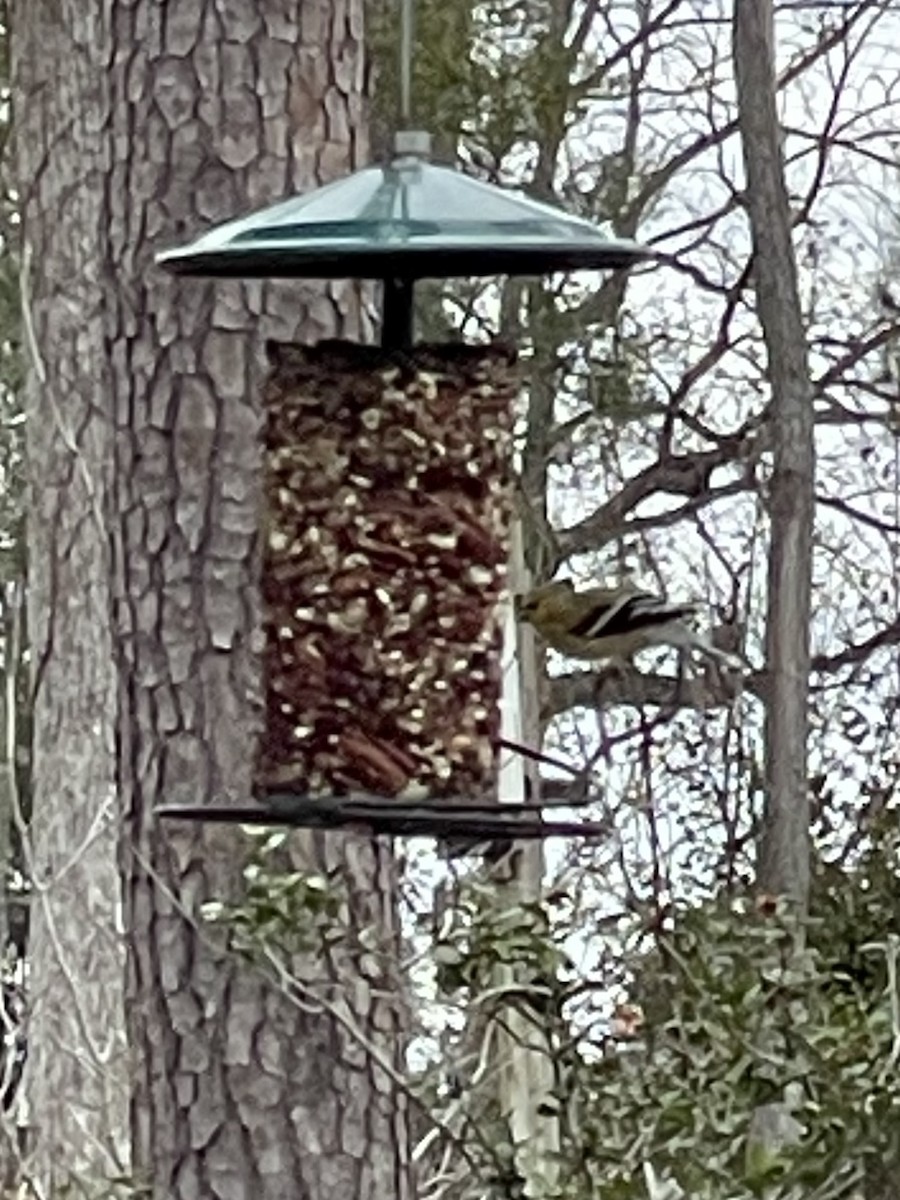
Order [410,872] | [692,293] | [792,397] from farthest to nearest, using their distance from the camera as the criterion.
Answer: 1. [692,293]
2. [410,872]
3. [792,397]

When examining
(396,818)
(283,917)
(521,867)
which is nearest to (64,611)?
(521,867)

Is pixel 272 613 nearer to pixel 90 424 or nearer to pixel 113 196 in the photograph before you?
pixel 113 196

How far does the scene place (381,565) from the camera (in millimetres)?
2381

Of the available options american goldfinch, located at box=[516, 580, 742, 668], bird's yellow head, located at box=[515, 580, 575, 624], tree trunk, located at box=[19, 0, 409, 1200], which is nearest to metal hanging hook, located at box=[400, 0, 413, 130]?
tree trunk, located at box=[19, 0, 409, 1200]

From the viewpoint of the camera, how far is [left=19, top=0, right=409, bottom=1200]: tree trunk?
10.5 feet

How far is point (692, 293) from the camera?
20.2 feet

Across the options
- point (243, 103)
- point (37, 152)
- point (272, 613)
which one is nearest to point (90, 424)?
point (37, 152)

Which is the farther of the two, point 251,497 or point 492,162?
point 492,162

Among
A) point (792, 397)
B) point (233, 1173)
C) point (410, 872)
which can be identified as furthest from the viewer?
point (410, 872)

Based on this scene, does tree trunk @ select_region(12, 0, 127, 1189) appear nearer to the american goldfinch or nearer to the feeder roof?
the american goldfinch

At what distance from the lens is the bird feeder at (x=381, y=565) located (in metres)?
2.36

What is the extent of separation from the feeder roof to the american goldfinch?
4.45 ft

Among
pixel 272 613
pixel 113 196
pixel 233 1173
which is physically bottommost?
pixel 233 1173

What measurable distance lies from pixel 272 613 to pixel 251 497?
811mm
